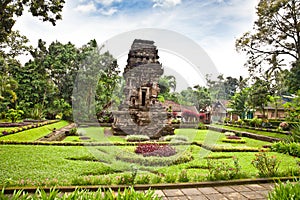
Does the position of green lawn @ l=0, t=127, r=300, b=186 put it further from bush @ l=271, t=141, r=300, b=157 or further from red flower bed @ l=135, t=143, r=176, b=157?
red flower bed @ l=135, t=143, r=176, b=157

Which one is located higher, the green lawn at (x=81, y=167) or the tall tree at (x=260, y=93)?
Answer: the tall tree at (x=260, y=93)

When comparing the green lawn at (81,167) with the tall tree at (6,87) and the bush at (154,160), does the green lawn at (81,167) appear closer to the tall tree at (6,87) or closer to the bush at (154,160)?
the bush at (154,160)

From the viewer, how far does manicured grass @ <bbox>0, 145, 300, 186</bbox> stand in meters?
5.25

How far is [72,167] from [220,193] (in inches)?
166

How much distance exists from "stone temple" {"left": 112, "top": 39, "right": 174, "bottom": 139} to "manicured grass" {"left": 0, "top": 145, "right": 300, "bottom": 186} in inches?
287

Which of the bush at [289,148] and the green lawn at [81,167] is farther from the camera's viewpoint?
the bush at [289,148]

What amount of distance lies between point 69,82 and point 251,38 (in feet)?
74.7

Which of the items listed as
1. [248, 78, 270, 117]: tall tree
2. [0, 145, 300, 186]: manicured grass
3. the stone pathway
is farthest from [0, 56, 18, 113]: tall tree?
[248, 78, 270, 117]: tall tree

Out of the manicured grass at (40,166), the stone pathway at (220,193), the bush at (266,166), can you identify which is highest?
the bush at (266,166)

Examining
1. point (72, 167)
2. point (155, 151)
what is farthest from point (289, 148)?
point (72, 167)

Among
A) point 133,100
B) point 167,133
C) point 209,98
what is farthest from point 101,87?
point 209,98

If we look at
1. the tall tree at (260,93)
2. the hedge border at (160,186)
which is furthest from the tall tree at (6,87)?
the tall tree at (260,93)

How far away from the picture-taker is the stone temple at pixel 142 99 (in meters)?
16.5

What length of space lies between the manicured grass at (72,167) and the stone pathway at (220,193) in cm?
53
